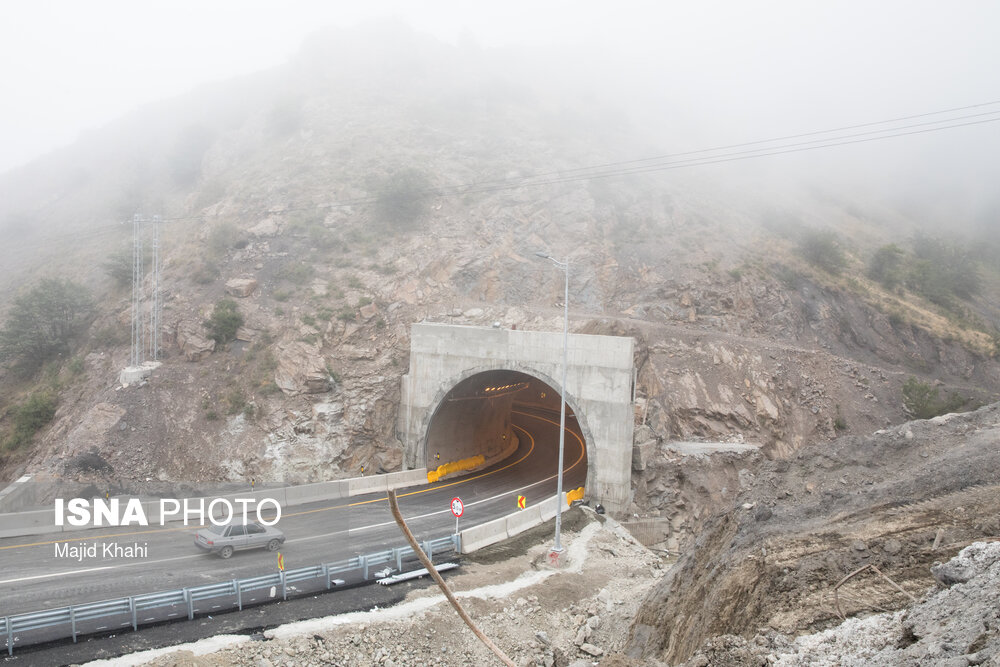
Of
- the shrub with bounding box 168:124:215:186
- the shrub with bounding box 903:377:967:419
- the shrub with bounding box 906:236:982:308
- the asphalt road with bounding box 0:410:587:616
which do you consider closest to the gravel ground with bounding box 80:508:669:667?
the asphalt road with bounding box 0:410:587:616

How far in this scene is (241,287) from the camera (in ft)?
117

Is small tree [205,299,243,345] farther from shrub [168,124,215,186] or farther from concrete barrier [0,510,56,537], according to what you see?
shrub [168,124,215,186]

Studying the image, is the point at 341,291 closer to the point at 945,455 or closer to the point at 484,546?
the point at 484,546

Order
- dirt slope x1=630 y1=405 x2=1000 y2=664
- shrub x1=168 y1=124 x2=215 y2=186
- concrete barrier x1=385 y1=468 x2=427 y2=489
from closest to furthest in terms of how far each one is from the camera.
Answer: dirt slope x1=630 y1=405 x2=1000 y2=664
concrete barrier x1=385 y1=468 x2=427 y2=489
shrub x1=168 y1=124 x2=215 y2=186

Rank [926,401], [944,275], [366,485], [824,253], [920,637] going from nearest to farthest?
[920,637], [366,485], [926,401], [824,253], [944,275]

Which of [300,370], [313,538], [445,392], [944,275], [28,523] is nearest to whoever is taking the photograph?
[28,523]

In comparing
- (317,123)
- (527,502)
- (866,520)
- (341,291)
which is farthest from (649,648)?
(317,123)

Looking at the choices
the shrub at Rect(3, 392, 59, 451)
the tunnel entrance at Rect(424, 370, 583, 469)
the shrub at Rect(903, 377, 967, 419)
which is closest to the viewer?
the shrub at Rect(3, 392, 59, 451)

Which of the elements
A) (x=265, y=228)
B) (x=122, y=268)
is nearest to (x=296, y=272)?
(x=265, y=228)

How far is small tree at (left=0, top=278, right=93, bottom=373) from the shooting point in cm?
3325

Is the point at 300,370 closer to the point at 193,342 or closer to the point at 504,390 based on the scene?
the point at 193,342

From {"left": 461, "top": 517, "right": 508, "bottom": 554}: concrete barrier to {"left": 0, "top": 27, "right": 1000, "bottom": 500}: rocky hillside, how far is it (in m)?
8.88

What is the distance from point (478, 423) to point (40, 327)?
26687mm

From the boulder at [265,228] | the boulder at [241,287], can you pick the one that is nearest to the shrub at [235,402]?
the boulder at [241,287]
